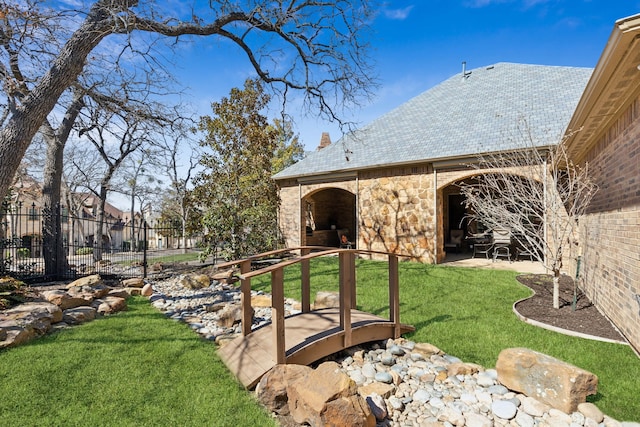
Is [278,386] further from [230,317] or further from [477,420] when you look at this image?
[230,317]

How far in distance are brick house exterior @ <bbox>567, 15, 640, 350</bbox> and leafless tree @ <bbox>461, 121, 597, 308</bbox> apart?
45 centimetres

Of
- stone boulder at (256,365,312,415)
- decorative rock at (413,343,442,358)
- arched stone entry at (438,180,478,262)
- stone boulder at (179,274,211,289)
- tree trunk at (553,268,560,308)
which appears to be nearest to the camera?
stone boulder at (256,365,312,415)

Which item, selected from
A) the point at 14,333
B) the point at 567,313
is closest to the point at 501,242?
the point at 567,313

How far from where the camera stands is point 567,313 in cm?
513

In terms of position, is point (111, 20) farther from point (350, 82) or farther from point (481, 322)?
point (481, 322)

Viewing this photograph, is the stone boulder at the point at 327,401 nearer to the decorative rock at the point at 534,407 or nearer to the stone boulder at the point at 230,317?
the decorative rock at the point at 534,407

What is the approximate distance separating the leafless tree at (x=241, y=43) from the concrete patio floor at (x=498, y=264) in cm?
568

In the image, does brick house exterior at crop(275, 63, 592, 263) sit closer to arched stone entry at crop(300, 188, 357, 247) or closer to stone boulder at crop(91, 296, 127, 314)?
arched stone entry at crop(300, 188, 357, 247)

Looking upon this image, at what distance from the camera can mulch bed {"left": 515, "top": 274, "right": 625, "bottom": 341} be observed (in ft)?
14.7

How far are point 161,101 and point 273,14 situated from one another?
10.7ft

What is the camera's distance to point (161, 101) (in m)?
7.67

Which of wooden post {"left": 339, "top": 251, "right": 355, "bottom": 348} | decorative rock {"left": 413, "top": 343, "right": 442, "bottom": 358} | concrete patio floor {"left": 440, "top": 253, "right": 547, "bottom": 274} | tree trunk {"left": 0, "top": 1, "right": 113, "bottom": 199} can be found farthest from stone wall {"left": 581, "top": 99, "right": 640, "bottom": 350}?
tree trunk {"left": 0, "top": 1, "right": 113, "bottom": 199}

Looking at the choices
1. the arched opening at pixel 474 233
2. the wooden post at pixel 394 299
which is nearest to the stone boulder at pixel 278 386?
the wooden post at pixel 394 299

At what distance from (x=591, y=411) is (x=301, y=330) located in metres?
2.87
